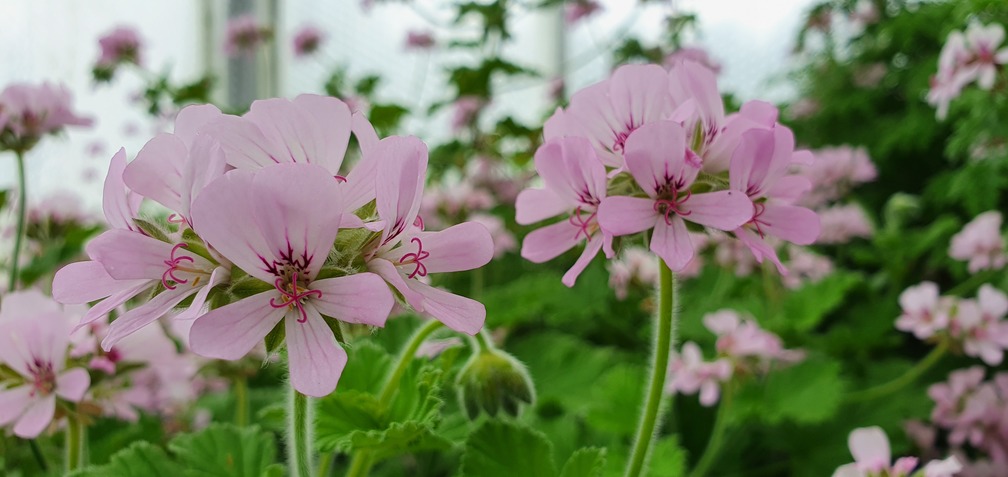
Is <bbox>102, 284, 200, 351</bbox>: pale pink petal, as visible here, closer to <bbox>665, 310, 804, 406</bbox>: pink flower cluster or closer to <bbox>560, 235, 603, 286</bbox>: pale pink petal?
<bbox>560, 235, 603, 286</bbox>: pale pink petal

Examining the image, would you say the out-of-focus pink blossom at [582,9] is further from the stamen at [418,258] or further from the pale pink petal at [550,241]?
the stamen at [418,258]

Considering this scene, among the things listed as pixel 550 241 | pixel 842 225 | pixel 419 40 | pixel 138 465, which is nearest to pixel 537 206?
pixel 550 241

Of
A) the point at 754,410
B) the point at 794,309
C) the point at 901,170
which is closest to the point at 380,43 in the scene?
the point at 901,170

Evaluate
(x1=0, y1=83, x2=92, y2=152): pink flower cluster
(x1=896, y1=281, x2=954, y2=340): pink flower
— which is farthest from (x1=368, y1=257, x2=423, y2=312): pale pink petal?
(x1=896, y1=281, x2=954, y2=340): pink flower

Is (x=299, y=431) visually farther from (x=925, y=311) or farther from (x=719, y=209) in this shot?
(x=925, y=311)

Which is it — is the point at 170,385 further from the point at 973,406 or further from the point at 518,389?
the point at 973,406

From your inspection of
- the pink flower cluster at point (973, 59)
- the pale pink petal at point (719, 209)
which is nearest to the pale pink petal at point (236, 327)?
the pale pink petal at point (719, 209)
